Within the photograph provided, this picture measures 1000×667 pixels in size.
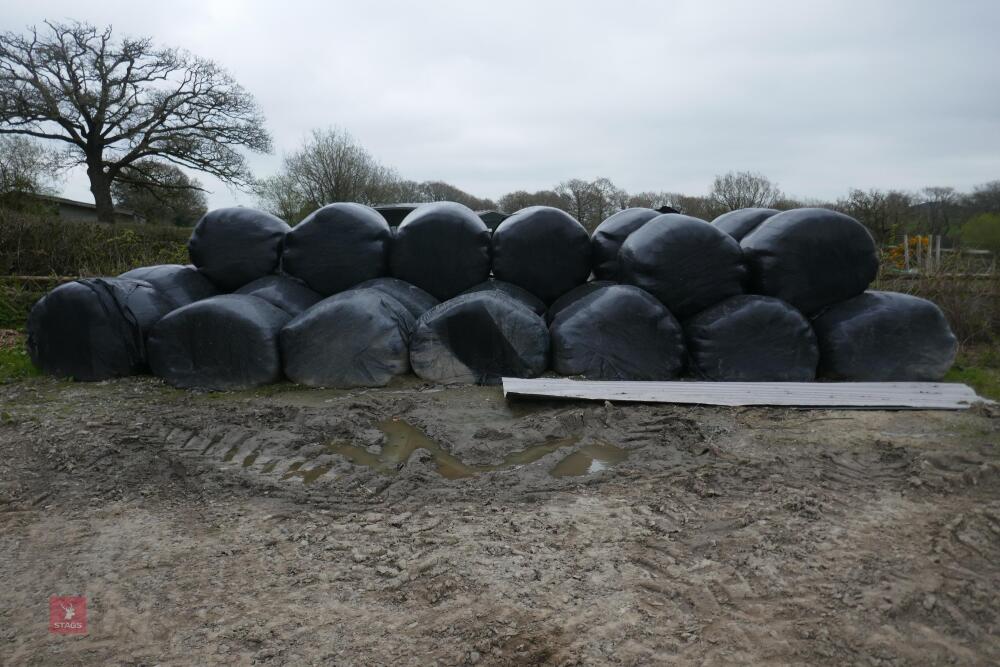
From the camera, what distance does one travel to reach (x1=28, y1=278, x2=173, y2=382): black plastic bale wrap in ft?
19.0

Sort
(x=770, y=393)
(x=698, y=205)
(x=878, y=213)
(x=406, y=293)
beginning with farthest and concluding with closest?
(x=698, y=205) → (x=878, y=213) → (x=406, y=293) → (x=770, y=393)

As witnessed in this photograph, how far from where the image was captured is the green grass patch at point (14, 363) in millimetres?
5996

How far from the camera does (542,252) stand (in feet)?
19.7

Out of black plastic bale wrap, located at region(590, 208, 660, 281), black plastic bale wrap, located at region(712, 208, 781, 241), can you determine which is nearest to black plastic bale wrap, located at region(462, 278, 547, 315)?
black plastic bale wrap, located at region(590, 208, 660, 281)

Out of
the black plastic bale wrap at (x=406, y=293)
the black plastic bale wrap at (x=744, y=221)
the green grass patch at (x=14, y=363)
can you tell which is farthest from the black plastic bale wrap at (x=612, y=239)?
the green grass patch at (x=14, y=363)

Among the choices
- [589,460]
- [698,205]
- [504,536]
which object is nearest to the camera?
[504,536]

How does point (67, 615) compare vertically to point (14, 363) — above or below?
below

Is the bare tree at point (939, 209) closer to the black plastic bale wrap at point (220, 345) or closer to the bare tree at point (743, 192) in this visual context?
the bare tree at point (743, 192)

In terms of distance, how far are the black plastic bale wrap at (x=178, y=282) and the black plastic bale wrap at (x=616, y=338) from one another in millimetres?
3572

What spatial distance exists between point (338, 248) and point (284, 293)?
2.13 feet

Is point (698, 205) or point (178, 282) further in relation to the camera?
point (698, 205)

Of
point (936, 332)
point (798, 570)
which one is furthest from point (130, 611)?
point (936, 332)

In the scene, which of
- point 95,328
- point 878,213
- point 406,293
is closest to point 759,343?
point 406,293

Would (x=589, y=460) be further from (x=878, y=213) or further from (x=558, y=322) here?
(x=878, y=213)
